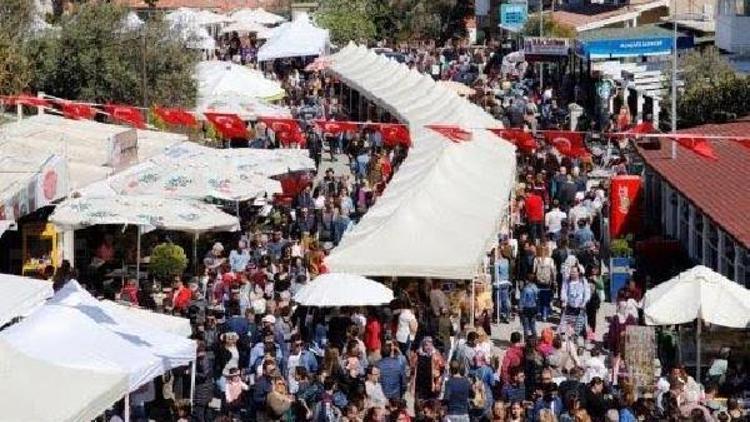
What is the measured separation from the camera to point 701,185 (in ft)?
87.2

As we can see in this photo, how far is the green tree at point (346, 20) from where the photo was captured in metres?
69.1

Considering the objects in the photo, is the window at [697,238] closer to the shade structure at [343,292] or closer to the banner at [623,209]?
the banner at [623,209]

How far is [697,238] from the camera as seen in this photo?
2659 centimetres

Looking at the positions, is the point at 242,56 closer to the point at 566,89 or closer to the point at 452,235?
the point at 566,89

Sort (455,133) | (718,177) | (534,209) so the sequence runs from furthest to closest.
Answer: (455,133)
(534,209)
(718,177)

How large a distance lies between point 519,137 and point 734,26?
1628 cm

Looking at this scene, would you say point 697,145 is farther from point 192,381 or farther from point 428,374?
point 192,381

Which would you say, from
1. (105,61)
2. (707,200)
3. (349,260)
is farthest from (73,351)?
(105,61)

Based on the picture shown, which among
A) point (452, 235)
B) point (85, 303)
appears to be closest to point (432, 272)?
point (452, 235)

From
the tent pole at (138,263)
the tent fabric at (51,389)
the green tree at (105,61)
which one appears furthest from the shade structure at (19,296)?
the green tree at (105,61)

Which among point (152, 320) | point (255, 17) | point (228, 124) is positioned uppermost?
point (255, 17)

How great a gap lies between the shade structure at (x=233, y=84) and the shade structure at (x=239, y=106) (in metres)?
0.68

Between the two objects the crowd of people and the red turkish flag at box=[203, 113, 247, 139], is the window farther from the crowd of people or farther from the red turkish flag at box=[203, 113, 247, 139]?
the red turkish flag at box=[203, 113, 247, 139]

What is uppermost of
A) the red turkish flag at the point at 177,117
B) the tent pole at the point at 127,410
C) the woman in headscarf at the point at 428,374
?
the red turkish flag at the point at 177,117
